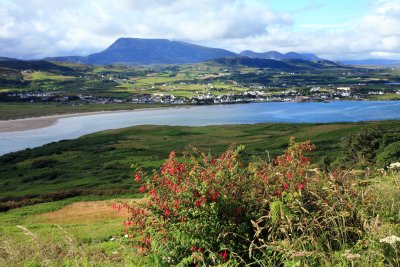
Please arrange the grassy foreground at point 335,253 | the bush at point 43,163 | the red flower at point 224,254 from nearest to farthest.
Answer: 1. the grassy foreground at point 335,253
2. the red flower at point 224,254
3. the bush at point 43,163

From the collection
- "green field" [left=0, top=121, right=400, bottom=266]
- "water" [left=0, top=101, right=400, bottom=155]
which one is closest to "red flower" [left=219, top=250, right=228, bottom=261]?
"green field" [left=0, top=121, right=400, bottom=266]

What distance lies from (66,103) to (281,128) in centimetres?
10669

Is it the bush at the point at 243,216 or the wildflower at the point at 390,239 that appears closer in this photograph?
the wildflower at the point at 390,239

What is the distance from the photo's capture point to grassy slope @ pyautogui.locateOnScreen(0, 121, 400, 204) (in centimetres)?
4981

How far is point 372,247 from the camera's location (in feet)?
18.1

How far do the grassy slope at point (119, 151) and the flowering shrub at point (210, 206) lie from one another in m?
28.8

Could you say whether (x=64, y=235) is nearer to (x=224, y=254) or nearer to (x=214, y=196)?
(x=214, y=196)

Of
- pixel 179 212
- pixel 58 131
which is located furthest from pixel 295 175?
pixel 58 131

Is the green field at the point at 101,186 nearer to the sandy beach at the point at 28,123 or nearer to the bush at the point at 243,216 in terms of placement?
the bush at the point at 243,216

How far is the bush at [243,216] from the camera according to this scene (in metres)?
6.00

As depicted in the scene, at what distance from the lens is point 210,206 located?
6.50 m

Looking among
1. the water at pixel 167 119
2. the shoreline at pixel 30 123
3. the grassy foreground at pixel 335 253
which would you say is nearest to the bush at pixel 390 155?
the grassy foreground at pixel 335 253

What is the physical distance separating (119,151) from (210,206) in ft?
235

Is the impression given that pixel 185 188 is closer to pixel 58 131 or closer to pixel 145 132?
pixel 145 132
